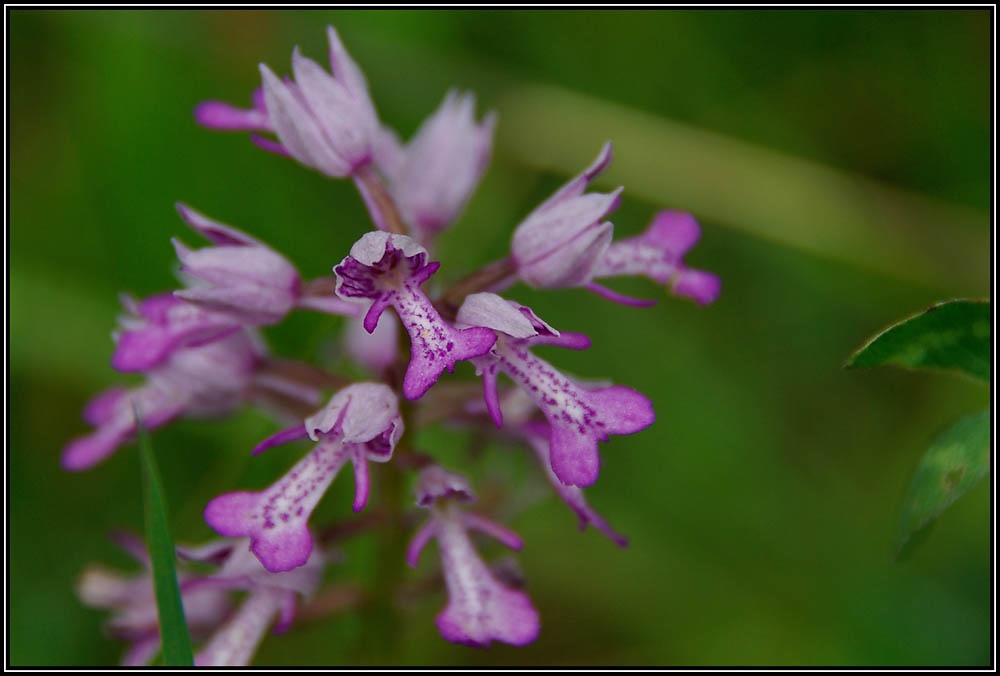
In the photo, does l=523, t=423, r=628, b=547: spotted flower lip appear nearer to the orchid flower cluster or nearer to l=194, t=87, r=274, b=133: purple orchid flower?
the orchid flower cluster

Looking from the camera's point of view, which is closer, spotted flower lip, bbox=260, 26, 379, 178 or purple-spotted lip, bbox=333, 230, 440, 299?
purple-spotted lip, bbox=333, 230, 440, 299

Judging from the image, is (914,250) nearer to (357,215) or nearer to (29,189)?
(357,215)

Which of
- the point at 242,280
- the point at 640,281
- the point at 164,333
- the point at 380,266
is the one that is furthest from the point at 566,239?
the point at 640,281

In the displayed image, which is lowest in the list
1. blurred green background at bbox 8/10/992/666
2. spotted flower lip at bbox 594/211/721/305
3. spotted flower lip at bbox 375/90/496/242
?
blurred green background at bbox 8/10/992/666

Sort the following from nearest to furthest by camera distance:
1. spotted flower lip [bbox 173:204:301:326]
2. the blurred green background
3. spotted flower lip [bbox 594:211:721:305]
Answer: spotted flower lip [bbox 173:204:301:326] → spotted flower lip [bbox 594:211:721:305] → the blurred green background

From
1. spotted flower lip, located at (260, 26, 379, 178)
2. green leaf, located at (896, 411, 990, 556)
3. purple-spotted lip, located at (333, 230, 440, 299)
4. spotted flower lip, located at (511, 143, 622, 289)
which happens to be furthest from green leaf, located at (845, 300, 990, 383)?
spotted flower lip, located at (260, 26, 379, 178)

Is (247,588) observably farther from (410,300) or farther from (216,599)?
(410,300)
